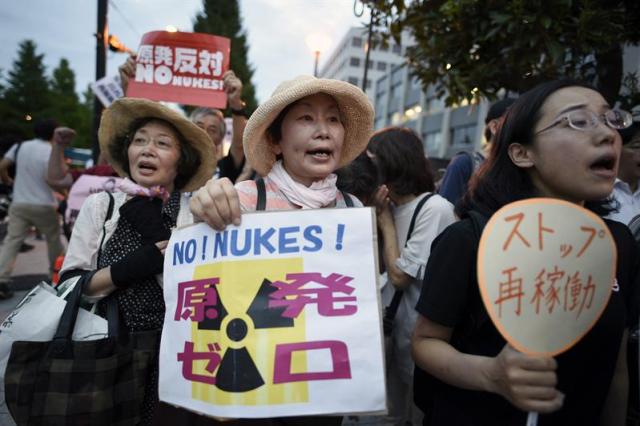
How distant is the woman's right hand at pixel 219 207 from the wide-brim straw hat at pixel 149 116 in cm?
78

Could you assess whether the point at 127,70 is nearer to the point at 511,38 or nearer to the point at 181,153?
the point at 181,153

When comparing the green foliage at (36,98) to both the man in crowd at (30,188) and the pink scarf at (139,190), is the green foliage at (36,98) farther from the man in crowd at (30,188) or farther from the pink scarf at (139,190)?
the pink scarf at (139,190)

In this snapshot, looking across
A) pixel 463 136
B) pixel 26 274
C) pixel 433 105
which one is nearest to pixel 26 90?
pixel 433 105

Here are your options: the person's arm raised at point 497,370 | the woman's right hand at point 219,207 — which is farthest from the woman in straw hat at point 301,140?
the person's arm raised at point 497,370

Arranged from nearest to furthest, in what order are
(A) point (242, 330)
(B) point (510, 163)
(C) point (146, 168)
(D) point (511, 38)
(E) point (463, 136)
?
(A) point (242, 330)
(B) point (510, 163)
(C) point (146, 168)
(D) point (511, 38)
(E) point (463, 136)

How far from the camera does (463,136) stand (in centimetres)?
2912

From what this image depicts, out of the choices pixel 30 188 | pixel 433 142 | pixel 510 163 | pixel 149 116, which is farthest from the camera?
pixel 433 142

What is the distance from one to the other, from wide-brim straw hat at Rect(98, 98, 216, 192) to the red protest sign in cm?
147

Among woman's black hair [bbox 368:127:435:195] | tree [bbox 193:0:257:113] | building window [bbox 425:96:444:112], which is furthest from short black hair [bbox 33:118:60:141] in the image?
building window [bbox 425:96:444:112]

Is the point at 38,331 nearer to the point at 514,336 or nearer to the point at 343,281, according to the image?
the point at 343,281

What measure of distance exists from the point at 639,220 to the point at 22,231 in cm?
626

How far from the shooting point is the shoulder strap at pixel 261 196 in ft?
5.07

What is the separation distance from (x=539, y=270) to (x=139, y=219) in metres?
1.55

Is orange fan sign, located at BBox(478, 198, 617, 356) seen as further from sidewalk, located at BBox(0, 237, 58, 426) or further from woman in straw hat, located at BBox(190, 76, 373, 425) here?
sidewalk, located at BBox(0, 237, 58, 426)
